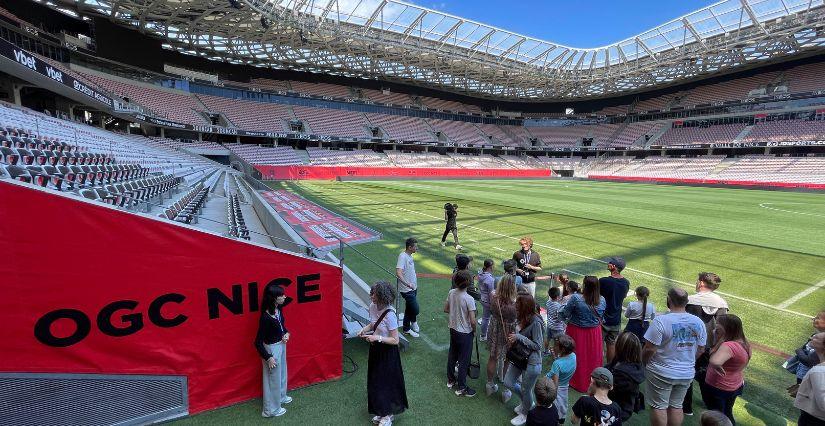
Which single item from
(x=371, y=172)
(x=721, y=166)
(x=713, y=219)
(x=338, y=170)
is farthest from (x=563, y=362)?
(x=721, y=166)

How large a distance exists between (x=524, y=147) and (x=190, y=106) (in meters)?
62.7

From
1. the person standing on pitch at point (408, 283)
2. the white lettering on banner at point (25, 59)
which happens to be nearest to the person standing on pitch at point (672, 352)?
the person standing on pitch at point (408, 283)

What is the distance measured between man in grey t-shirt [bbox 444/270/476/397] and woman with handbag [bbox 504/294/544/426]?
524 mm

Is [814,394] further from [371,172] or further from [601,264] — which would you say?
[371,172]

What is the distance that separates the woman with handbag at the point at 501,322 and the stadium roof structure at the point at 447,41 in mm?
33018

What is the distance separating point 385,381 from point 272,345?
131cm

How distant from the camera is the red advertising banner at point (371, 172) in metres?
38.4

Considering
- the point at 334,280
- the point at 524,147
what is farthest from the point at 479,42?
the point at 334,280

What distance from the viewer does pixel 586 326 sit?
4.39m

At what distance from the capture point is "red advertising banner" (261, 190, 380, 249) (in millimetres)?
12138

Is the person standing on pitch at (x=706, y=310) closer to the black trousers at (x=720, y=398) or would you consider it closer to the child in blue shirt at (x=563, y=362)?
the black trousers at (x=720, y=398)

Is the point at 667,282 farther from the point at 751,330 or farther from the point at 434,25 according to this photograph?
the point at 434,25

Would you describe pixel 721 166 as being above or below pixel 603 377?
above

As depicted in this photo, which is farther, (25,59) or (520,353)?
(25,59)
